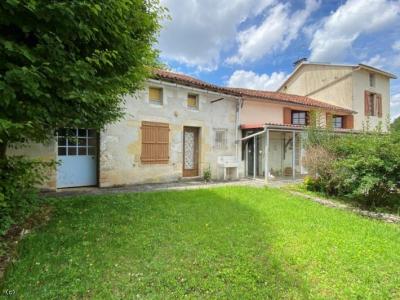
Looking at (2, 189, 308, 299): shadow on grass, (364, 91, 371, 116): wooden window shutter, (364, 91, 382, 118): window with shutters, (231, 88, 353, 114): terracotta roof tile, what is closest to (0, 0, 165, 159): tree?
(2, 189, 308, 299): shadow on grass

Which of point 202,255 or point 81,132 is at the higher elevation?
point 81,132

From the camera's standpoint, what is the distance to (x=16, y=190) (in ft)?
14.2

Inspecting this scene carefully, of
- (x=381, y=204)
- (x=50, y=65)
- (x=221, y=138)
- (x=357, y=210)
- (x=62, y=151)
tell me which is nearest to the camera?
(x=50, y=65)

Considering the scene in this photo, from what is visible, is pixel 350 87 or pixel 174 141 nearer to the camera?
pixel 174 141

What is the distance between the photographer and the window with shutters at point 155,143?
9.91 metres

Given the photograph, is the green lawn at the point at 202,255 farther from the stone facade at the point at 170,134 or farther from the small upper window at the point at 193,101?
the small upper window at the point at 193,101

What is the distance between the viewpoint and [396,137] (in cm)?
752

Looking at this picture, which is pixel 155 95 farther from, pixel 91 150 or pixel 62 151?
pixel 62 151

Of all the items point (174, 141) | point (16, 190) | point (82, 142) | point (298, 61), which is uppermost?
point (298, 61)

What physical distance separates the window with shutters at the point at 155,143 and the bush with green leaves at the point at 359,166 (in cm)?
559

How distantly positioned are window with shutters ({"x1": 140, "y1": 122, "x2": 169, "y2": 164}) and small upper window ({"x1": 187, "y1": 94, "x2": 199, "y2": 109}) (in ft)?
5.48

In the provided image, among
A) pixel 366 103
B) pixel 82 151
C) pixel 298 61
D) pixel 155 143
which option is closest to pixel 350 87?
pixel 366 103

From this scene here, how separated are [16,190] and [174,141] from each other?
680 centimetres

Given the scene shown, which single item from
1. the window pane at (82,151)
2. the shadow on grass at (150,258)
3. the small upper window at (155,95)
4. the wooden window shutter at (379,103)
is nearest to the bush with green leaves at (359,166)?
the shadow on grass at (150,258)
